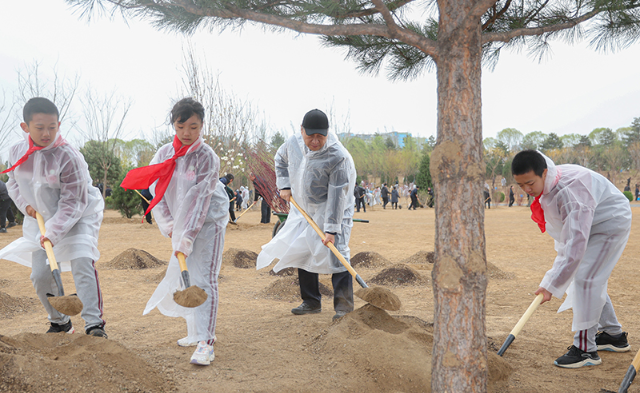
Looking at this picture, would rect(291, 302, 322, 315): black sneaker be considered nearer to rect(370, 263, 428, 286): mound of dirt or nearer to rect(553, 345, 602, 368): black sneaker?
rect(370, 263, 428, 286): mound of dirt

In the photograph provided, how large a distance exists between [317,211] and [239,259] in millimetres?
3347

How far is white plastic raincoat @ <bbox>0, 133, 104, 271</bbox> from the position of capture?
3.12 metres

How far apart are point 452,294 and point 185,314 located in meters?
1.77

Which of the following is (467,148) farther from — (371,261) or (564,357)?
(371,261)

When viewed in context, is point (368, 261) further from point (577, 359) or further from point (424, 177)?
point (424, 177)

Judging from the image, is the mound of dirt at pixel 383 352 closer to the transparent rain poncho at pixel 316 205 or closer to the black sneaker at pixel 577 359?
the black sneaker at pixel 577 359

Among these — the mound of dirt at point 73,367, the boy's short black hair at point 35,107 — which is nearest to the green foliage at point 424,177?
the boy's short black hair at point 35,107

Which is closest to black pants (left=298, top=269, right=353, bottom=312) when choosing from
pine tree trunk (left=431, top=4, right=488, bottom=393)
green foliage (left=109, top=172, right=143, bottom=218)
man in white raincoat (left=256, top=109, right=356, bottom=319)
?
man in white raincoat (left=256, top=109, right=356, bottom=319)

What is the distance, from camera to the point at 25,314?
13.9ft

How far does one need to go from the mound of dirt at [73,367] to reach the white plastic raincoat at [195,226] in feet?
1.33

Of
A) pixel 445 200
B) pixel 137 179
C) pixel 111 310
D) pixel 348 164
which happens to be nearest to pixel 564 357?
pixel 445 200

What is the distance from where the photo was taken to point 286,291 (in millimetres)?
4945

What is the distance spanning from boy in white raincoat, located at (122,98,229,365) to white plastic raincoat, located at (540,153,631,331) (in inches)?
Answer: 79.2

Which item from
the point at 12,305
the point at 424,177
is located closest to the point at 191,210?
the point at 12,305
